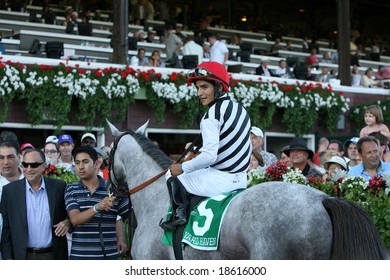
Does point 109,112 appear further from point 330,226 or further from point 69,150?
point 330,226

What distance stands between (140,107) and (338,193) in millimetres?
11330

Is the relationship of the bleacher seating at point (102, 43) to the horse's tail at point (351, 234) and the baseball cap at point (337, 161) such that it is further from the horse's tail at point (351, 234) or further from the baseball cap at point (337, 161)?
the horse's tail at point (351, 234)

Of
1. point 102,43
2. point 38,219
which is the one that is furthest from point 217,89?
point 102,43

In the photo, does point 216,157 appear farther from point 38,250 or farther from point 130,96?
point 130,96

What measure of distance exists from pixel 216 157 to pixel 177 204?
1.68 ft

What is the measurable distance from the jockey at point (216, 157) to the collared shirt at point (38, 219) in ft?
4.04

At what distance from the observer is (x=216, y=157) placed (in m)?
5.97

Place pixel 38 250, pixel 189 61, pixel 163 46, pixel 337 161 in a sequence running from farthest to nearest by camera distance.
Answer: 1. pixel 163 46
2. pixel 189 61
3. pixel 337 161
4. pixel 38 250

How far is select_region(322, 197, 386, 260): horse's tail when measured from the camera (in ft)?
17.0

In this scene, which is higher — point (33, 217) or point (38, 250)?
point (33, 217)

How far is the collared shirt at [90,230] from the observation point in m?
6.89

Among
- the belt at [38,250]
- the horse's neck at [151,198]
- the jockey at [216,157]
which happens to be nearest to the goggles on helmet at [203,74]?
the jockey at [216,157]

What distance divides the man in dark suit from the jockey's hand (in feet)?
3.84

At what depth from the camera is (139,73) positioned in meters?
18.2
